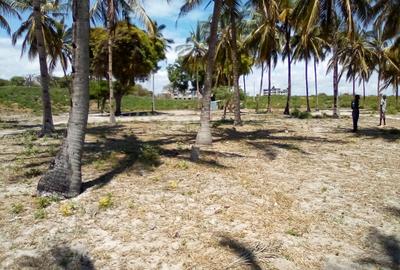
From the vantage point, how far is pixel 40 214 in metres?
6.98

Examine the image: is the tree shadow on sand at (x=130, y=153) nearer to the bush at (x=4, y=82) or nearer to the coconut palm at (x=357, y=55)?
the coconut palm at (x=357, y=55)

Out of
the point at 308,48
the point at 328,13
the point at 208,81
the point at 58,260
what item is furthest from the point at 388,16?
the point at 308,48

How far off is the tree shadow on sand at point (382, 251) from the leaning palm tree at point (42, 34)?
12.4m

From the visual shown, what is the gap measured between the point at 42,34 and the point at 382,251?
13.7m

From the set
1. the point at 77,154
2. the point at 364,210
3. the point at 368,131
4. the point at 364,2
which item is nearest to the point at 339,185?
the point at 364,210

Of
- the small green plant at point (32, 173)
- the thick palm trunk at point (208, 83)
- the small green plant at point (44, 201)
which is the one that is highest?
the thick palm trunk at point (208, 83)

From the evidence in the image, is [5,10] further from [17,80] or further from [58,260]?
[17,80]

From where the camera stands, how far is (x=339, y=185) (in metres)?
9.70

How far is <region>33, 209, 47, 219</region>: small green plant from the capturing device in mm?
6926

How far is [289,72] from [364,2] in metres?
14.1

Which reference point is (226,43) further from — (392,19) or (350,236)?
(350,236)

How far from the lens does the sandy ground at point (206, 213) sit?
20.0 ft

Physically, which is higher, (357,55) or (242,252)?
(357,55)

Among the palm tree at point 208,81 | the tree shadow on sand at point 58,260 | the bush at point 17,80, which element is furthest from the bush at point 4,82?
the tree shadow on sand at point 58,260
